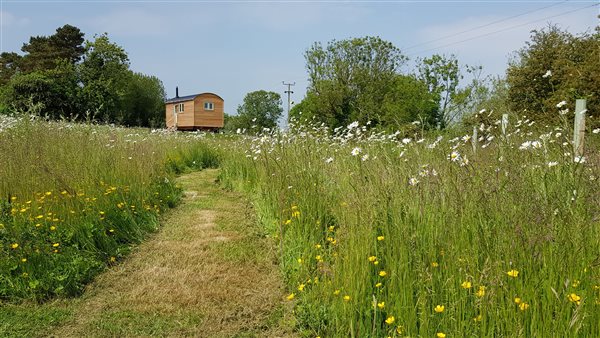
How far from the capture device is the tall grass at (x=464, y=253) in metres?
1.92

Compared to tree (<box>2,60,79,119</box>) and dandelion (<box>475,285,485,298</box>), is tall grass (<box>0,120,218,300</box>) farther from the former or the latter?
tree (<box>2,60,79,119</box>)

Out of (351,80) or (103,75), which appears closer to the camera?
(351,80)

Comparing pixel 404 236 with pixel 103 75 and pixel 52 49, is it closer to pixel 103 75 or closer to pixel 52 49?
pixel 103 75

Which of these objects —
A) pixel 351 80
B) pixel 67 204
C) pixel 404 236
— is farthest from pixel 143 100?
pixel 404 236

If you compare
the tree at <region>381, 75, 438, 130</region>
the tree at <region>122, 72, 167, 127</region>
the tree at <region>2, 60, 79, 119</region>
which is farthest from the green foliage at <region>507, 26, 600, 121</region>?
the tree at <region>122, 72, 167, 127</region>

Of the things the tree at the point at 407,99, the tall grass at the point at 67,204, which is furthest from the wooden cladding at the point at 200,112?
the tall grass at the point at 67,204

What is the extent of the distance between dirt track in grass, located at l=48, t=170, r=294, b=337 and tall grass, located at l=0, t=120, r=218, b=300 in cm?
28

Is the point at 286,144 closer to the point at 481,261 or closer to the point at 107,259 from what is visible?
the point at 107,259

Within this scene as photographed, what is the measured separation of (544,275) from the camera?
1973 millimetres

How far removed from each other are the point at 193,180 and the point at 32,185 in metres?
4.54

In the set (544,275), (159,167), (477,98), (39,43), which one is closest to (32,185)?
(159,167)

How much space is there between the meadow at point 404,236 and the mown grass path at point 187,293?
0.18 meters

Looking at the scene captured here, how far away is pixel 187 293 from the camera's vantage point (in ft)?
10.6

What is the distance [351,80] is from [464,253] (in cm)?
2478
